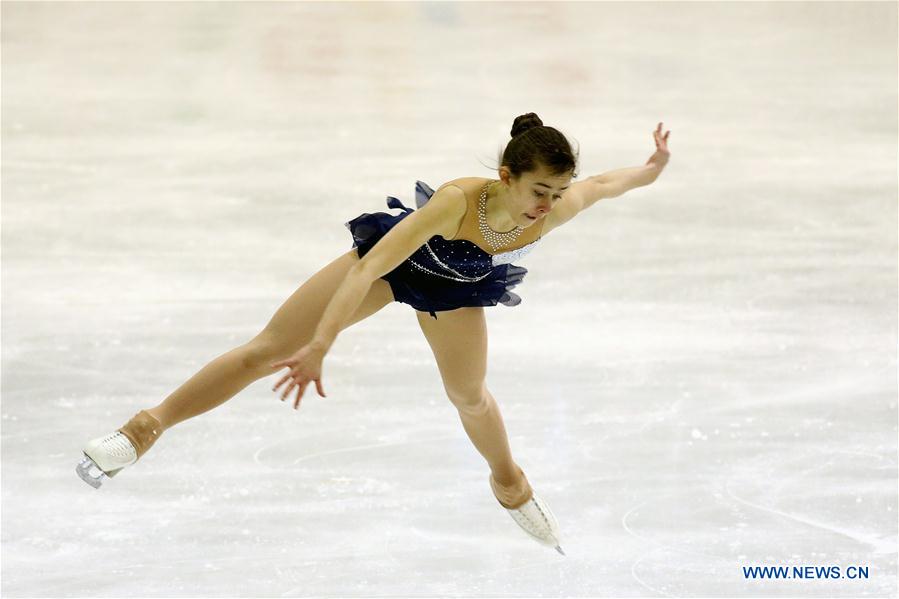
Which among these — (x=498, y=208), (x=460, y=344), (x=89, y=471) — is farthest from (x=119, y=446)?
(x=498, y=208)

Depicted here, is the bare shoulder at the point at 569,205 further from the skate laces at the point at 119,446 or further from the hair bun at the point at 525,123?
the skate laces at the point at 119,446

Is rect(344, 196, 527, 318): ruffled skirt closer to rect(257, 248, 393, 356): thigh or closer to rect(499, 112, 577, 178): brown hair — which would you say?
rect(257, 248, 393, 356): thigh

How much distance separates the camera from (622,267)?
6.76 meters

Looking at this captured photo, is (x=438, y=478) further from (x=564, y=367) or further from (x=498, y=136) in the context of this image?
(x=498, y=136)

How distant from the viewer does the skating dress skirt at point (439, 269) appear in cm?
378

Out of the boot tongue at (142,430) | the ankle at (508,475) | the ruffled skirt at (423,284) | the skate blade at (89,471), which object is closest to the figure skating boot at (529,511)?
the ankle at (508,475)

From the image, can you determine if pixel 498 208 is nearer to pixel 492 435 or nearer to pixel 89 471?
pixel 492 435

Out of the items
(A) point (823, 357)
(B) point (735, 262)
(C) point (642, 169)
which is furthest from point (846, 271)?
(C) point (642, 169)

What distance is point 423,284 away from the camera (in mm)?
3818

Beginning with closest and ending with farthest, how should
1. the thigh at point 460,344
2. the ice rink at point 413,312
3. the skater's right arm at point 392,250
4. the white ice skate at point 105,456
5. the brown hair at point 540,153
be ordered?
1. the skater's right arm at point 392,250
2. the brown hair at point 540,153
3. the white ice skate at point 105,456
4. the thigh at point 460,344
5. the ice rink at point 413,312

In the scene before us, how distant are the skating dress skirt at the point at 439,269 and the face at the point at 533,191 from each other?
0.70 feet

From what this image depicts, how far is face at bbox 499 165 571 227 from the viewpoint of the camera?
349 centimetres

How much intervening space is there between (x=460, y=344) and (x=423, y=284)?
0.19 m

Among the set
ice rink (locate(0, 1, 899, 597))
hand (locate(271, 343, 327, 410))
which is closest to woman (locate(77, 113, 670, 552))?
ice rink (locate(0, 1, 899, 597))
